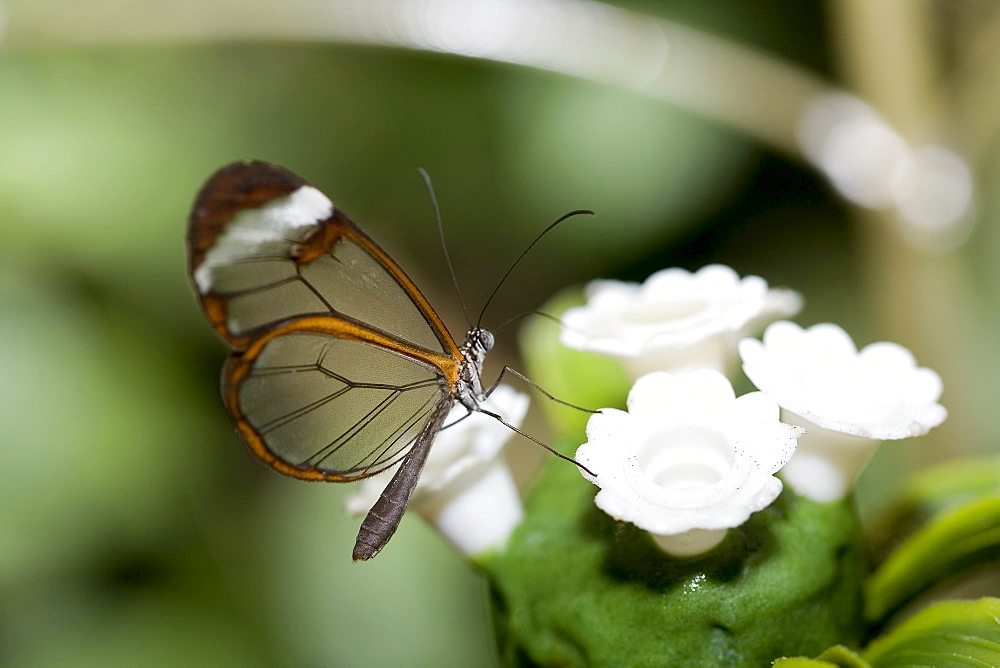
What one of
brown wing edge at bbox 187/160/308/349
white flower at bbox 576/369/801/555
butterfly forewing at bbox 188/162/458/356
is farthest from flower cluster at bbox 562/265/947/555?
brown wing edge at bbox 187/160/308/349

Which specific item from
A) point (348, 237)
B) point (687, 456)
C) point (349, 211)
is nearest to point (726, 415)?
point (687, 456)

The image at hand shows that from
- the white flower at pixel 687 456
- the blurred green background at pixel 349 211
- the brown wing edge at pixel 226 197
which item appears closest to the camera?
the white flower at pixel 687 456

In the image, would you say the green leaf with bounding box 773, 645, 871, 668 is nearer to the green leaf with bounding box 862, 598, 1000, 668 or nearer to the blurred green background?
the green leaf with bounding box 862, 598, 1000, 668

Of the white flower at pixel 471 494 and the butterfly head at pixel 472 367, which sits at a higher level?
the butterfly head at pixel 472 367

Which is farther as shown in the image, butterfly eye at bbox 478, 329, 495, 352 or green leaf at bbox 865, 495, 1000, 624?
butterfly eye at bbox 478, 329, 495, 352

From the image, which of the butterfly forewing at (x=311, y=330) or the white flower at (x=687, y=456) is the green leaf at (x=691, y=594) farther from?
the butterfly forewing at (x=311, y=330)

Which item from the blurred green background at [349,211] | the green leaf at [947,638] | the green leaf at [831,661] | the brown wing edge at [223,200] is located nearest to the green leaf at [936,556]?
the green leaf at [947,638]
